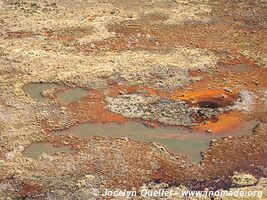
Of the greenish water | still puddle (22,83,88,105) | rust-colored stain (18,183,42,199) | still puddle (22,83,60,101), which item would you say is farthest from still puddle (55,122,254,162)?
rust-colored stain (18,183,42,199)

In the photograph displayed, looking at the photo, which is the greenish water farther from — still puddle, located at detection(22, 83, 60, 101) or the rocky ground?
still puddle, located at detection(22, 83, 60, 101)

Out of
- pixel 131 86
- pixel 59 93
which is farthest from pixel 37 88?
pixel 131 86

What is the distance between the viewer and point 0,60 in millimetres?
22328

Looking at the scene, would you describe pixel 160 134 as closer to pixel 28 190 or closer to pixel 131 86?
pixel 131 86

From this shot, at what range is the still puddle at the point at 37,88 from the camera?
65.6 ft

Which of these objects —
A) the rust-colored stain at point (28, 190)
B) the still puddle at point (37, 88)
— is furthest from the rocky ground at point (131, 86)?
the still puddle at point (37, 88)

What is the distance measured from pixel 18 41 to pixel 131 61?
668cm

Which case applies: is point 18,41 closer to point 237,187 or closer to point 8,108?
point 8,108

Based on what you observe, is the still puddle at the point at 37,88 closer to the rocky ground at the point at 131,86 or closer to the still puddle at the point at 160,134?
the rocky ground at the point at 131,86

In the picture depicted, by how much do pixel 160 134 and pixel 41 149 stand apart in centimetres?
499

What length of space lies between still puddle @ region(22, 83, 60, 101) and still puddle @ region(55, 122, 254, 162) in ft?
9.23

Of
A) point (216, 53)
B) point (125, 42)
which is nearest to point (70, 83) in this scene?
point (125, 42)

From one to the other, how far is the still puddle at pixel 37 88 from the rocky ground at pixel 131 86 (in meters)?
0.24

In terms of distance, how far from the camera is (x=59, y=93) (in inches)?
798
